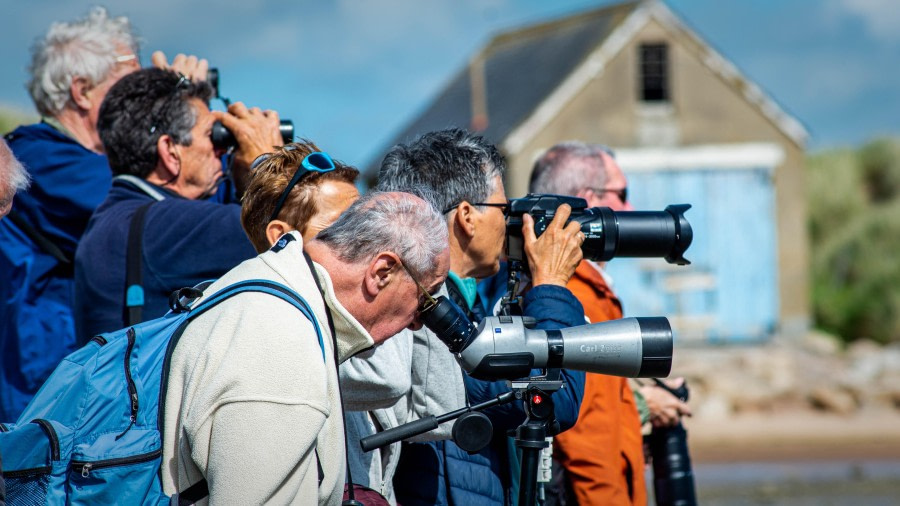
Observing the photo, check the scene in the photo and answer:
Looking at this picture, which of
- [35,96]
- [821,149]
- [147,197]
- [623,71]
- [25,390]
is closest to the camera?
[147,197]

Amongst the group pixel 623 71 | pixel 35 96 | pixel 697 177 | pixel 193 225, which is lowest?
pixel 193 225

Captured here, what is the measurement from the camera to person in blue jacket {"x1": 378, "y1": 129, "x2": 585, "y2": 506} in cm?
267

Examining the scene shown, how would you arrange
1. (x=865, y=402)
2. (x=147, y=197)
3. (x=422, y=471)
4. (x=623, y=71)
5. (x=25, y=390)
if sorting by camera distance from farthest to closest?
1. (x=623, y=71)
2. (x=865, y=402)
3. (x=25, y=390)
4. (x=147, y=197)
5. (x=422, y=471)

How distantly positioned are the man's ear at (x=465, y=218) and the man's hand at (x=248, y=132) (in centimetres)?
64

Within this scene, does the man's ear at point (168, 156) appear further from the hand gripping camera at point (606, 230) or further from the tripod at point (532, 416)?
the tripod at point (532, 416)

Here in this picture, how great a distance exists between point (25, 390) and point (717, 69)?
13.4 meters

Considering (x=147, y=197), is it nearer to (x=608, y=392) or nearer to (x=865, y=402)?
(x=608, y=392)

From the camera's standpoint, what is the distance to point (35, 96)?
3482 millimetres

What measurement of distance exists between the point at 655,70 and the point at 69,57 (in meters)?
13.0

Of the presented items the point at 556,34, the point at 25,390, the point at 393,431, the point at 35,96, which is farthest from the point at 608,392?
the point at 556,34

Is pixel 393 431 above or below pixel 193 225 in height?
below

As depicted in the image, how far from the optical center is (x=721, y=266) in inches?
595

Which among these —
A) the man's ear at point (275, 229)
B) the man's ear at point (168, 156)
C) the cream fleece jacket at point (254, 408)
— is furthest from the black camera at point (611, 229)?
the man's ear at point (168, 156)

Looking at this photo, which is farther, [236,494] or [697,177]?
[697,177]
